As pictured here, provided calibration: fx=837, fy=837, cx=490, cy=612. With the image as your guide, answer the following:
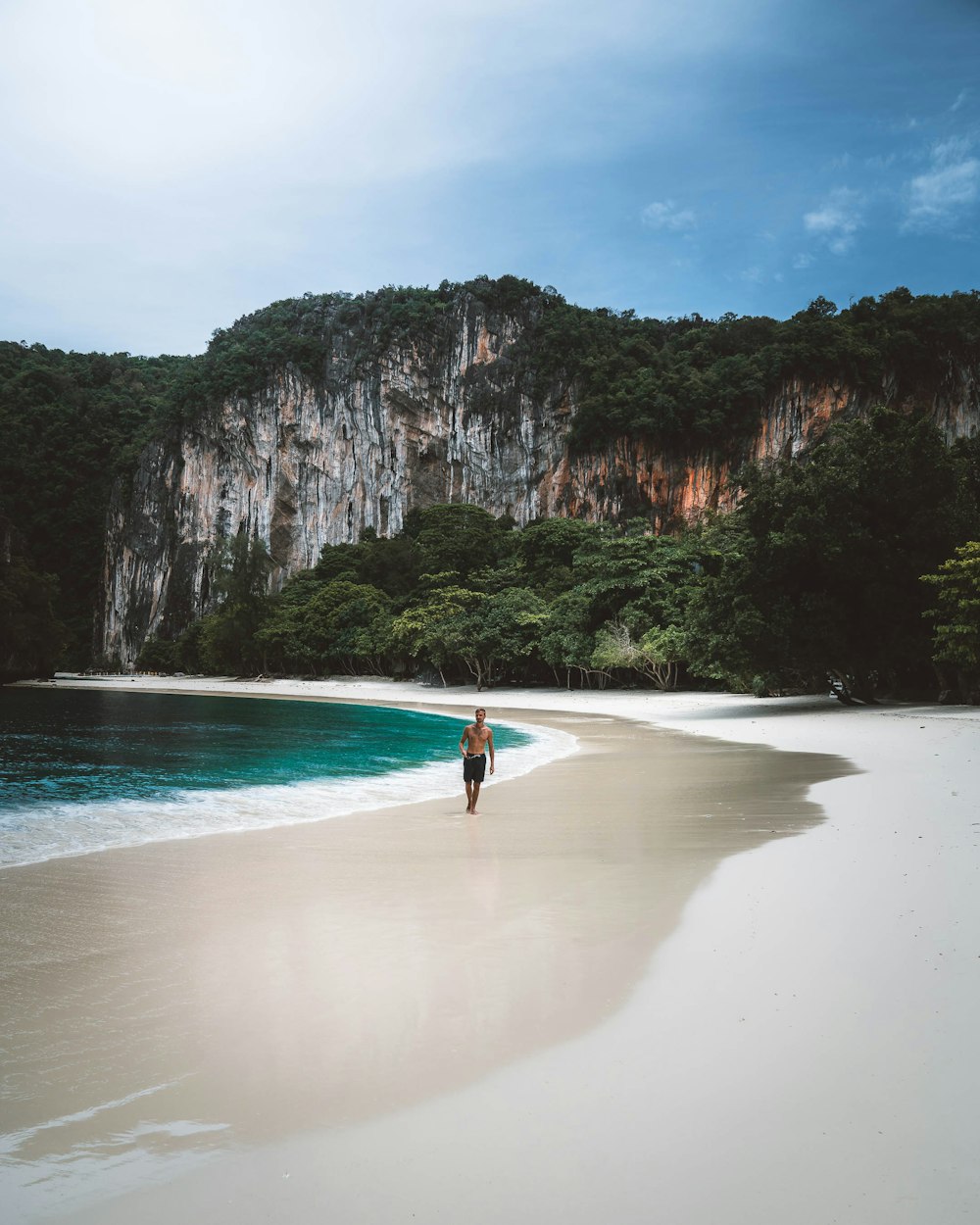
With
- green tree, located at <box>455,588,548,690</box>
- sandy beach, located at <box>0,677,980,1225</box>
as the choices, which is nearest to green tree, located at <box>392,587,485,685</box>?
green tree, located at <box>455,588,548,690</box>

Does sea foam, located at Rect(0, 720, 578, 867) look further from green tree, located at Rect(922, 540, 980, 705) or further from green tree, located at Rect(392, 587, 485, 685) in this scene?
green tree, located at Rect(392, 587, 485, 685)

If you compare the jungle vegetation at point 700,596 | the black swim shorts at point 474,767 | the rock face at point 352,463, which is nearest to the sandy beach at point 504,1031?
the black swim shorts at point 474,767

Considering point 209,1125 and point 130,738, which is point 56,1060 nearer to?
point 209,1125

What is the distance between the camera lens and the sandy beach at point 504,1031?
2.65 meters

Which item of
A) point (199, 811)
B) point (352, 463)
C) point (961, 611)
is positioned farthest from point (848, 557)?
point (352, 463)

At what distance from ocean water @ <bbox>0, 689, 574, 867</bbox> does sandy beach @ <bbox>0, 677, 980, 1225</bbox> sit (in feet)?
6.48

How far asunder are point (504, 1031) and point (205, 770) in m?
12.6

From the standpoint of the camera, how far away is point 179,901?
6219 millimetres

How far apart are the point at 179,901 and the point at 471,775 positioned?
178 inches

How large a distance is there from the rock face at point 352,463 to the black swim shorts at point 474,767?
220ft

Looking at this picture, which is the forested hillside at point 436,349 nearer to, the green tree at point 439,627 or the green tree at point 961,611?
the green tree at point 439,627

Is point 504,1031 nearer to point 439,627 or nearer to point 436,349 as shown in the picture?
point 439,627

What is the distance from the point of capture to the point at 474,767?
1023 centimetres

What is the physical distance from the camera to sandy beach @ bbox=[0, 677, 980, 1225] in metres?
2.65
